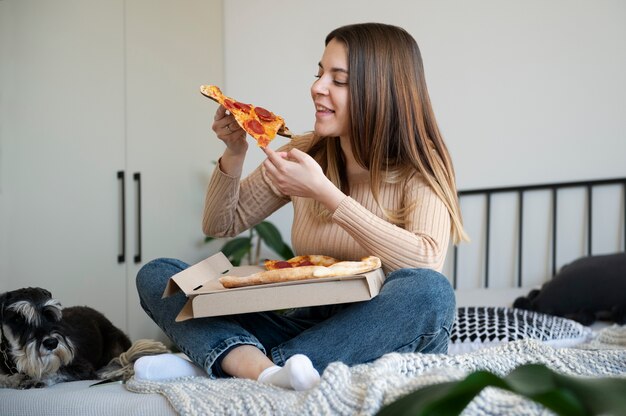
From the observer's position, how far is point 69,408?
131 cm

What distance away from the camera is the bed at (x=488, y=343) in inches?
40.9

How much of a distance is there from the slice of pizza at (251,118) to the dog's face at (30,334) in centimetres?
56

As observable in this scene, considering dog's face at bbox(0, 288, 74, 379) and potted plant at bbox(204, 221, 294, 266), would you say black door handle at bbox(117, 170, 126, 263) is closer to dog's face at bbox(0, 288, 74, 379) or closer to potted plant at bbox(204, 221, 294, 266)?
potted plant at bbox(204, 221, 294, 266)

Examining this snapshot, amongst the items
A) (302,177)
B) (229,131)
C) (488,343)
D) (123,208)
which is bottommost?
(488,343)

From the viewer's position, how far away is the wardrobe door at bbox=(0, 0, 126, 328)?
2697 millimetres

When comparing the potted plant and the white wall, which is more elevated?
the white wall

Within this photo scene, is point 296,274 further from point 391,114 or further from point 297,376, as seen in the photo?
point 391,114

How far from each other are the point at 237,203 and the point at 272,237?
1.55m

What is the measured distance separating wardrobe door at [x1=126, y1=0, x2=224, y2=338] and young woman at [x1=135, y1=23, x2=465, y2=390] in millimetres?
1449

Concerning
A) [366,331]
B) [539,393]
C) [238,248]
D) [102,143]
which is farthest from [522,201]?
[539,393]

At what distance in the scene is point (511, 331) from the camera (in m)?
2.30

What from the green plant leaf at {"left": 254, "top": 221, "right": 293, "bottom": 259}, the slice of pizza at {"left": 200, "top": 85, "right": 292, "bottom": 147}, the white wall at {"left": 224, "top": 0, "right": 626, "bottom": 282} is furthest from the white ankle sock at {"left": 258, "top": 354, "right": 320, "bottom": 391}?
the white wall at {"left": 224, "top": 0, "right": 626, "bottom": 282}

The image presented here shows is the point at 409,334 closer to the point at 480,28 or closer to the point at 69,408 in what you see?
the point at 69,408

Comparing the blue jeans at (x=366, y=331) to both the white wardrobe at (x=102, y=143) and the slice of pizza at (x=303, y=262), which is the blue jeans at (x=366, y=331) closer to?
the slice of pizza at (x=303, y=262)
